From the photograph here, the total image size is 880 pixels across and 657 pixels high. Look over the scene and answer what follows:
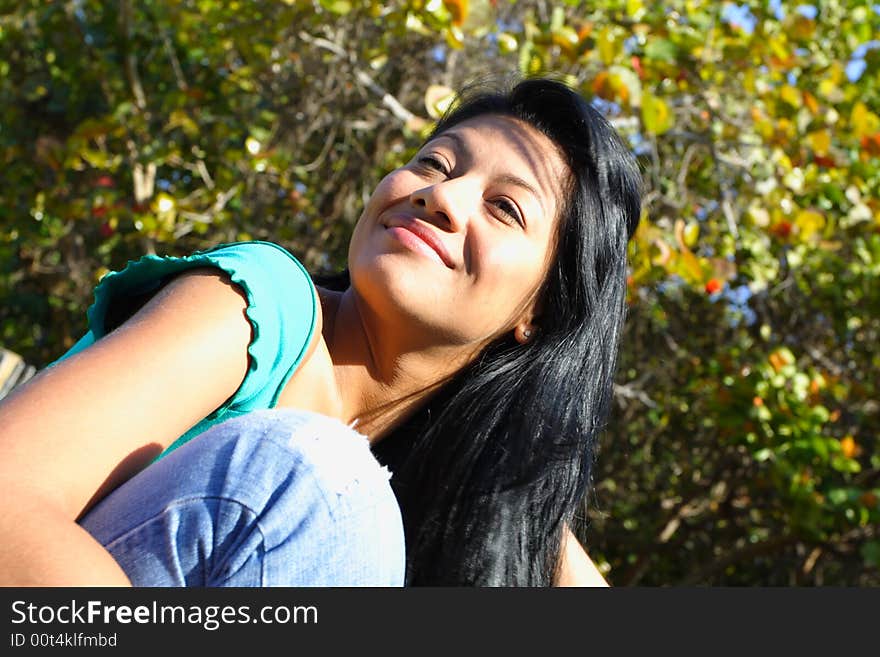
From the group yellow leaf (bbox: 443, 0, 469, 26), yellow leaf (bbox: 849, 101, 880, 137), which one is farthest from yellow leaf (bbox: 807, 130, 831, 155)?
yellow leaf (bbox: 443, 0, 469, 26)

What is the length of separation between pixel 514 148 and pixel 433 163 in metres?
0.15

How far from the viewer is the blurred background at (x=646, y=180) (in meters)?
3.02

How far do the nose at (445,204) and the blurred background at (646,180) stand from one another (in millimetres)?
881

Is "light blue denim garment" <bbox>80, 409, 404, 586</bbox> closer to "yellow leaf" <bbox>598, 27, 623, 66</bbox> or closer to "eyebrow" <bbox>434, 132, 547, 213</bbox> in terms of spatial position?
"eyebrow" <bbox>434, 132, 547, 213</bbox>

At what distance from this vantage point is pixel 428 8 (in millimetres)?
2641

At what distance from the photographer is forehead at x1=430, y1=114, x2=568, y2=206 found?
174cm

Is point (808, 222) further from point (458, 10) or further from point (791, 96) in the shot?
point (458, 10)

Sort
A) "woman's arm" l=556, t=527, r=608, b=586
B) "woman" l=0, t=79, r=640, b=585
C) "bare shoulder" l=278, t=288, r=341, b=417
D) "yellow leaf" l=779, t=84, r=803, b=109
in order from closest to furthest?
"woman" l=0, t=79, r=640, b=585
"bare shoulder" l=278, t=288, r=341, b=417
"woman's arm" l=556, t=527, r=608, b=586
"yellow leaf" l=779, t=84, r=803, b=109

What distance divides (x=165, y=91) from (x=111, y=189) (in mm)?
565

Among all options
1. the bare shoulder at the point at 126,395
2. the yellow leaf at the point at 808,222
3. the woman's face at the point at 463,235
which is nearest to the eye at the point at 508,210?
the woman's face at the point at 463,235

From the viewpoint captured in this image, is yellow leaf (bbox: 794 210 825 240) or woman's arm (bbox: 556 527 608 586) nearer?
woman's arm (bbox: 556 527 608 586)

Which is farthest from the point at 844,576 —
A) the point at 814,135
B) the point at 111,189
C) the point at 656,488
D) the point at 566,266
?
the point at 111,189

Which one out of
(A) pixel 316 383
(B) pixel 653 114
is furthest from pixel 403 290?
(B) pixel 653 114

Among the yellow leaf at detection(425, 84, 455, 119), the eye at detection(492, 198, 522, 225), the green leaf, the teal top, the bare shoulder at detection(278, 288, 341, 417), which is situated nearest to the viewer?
the teal top
